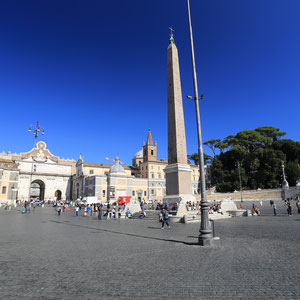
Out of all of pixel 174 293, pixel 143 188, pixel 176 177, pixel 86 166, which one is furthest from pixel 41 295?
pixel 86 166

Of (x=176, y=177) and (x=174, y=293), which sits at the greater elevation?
(x=176, y=177)

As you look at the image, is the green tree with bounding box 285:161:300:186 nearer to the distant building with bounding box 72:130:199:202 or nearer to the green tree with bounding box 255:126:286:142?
the green tree with bounding box 255:126:286:142

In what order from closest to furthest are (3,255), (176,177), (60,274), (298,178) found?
(60,274), (3,255), (176,177), (298,178)

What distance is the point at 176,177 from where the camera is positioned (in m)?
16.8

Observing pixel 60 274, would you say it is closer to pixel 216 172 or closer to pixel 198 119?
pixel 198 119

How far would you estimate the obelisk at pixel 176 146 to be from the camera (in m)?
16.8

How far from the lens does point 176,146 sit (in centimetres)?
1714

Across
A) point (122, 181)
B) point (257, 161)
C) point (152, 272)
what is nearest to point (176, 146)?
point (152, 272)

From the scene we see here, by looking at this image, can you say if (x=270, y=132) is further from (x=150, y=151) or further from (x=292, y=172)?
(x=150, y=151)

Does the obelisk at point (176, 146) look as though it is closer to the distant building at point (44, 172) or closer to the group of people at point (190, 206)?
the group of people at point (190, 206)

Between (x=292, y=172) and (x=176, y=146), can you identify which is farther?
(x=292, y=172)

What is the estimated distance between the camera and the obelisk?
16828 millimetres

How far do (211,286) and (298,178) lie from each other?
44.8 meters

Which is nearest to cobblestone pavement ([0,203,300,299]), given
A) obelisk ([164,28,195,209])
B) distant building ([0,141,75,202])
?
obelisk ([164,28,195,209])
